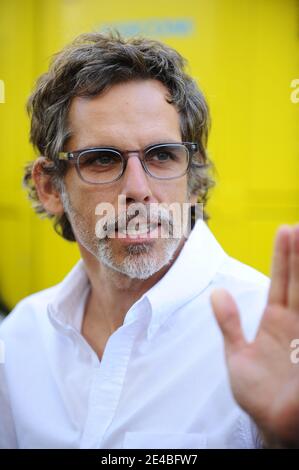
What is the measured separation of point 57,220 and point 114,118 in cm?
62

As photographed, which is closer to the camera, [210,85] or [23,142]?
[210,85]

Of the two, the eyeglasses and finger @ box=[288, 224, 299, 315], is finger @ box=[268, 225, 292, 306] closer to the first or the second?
finger @ box=[288, 224, 299, 315]

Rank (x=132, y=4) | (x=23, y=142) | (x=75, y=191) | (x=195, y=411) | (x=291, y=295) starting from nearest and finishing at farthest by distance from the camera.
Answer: (x=291, y=295)
(x=195, y=411)
(x=75, y=191)
(x=132, y=4)
(x=23, y=142)

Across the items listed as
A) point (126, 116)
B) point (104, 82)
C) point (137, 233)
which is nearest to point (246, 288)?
point (137, 233)

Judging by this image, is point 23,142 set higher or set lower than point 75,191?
higher

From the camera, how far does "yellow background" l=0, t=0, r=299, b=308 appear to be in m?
1.99

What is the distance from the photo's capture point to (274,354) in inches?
33.4

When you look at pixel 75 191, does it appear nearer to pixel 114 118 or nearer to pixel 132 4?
pixel 114 118

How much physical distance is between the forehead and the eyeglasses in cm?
3

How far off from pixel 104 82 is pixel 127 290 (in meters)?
0.59

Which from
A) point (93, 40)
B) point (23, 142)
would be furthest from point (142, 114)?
point (23, 142)

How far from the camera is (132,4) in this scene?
204 centimetres

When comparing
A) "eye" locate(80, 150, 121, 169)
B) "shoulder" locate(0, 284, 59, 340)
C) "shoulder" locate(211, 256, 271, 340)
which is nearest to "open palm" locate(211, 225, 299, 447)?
"shoulder" locate(211, 256, 271, 340)
